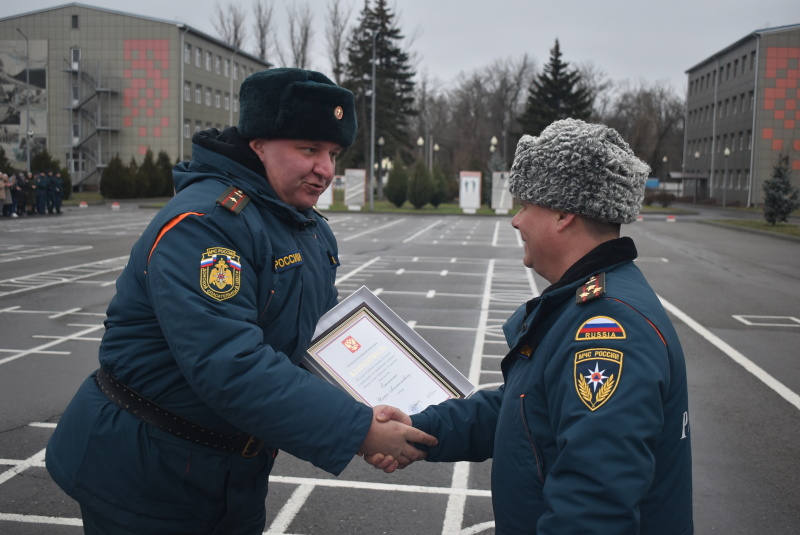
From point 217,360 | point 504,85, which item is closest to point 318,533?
point 217,360

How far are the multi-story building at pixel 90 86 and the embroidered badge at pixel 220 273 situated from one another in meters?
65.8

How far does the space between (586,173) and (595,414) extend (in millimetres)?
645

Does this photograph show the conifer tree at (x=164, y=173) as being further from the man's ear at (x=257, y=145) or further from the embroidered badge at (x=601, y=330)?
the embroidered badge at (x=601, y=330)

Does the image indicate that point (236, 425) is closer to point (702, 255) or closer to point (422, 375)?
point (422, 375)

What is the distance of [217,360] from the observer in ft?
7.43

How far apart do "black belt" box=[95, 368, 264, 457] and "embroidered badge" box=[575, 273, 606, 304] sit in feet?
3.72

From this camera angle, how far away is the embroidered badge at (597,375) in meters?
1.92

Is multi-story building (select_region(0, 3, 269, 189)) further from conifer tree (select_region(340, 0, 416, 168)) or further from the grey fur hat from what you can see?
the grey fur hat

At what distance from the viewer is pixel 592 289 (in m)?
2.12

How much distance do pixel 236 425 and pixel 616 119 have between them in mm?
103545

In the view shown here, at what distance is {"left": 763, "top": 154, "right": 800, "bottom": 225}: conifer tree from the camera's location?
121 feet

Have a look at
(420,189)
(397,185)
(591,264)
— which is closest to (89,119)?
(397,185)

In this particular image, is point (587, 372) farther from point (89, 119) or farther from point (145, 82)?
point (89, 119)

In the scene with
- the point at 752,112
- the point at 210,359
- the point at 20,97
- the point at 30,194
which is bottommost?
the point at 30,194
